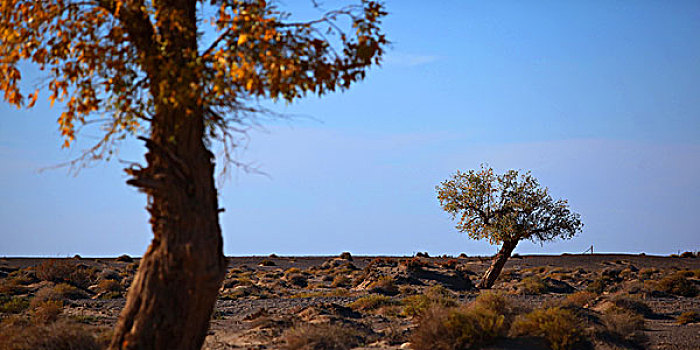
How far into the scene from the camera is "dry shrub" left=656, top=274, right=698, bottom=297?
98.2 ft

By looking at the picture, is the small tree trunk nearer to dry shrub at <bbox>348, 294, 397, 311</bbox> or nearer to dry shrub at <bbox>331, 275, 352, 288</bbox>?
dry shrub at <bbox>348, 294, 397, 311</bbox>

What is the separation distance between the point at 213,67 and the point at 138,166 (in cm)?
166

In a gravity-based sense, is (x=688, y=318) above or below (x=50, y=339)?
below

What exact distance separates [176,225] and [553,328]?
8.10 metres

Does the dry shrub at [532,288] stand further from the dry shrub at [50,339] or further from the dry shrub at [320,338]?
the dry shrub at [50,339]

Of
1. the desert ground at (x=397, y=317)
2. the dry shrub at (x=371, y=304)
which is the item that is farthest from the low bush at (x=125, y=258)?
the dry shrub at (x=371, y=304)

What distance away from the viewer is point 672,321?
2012cm

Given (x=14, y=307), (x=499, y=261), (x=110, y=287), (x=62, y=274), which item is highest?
(x=499, y=261)

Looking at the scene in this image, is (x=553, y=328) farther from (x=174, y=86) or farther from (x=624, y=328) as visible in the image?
(x=174, y=86)

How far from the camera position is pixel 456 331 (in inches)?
469

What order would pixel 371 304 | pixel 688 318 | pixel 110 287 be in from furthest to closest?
pixel 110 287 < pixel 688 318 < pixel 371 304

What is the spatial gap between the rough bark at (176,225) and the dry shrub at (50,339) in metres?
3.86

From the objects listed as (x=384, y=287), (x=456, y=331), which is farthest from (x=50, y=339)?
(x=384, y=287)

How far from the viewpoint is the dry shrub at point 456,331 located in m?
11.8
